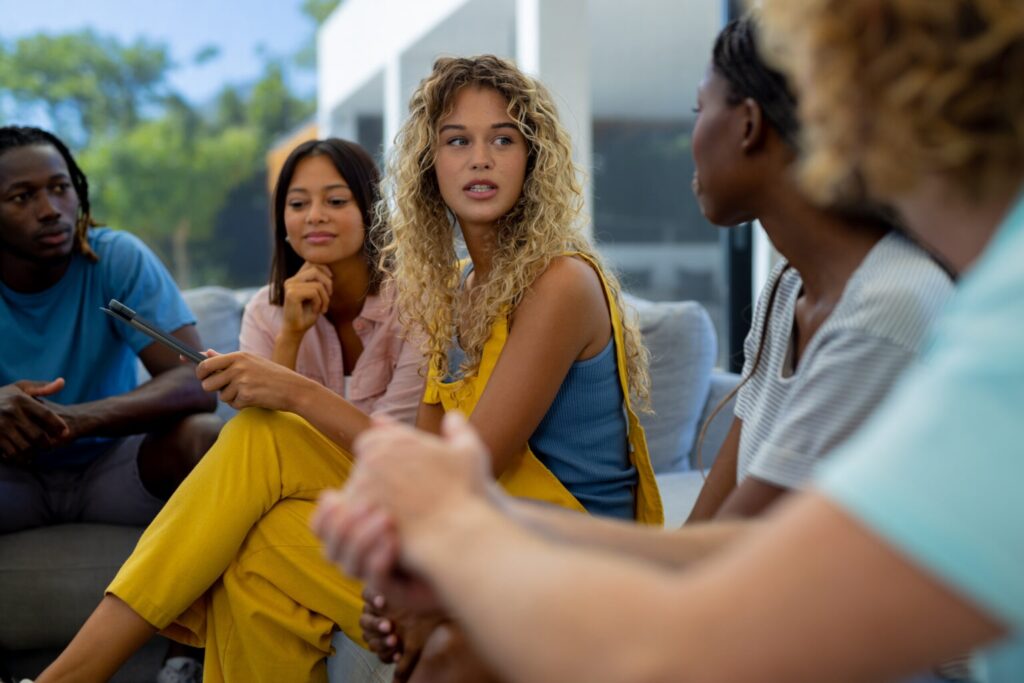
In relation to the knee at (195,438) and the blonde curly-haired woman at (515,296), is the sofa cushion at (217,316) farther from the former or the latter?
the blonde curly-haired woman at (515,296)

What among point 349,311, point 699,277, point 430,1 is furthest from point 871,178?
point 430,1

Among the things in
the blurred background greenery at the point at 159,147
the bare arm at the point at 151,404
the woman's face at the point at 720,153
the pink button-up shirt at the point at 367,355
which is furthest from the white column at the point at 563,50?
the blurred background greenery at the point at 159,147

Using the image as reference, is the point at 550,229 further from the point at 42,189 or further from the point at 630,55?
the point at 630,55

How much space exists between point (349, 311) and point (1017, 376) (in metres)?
1.92

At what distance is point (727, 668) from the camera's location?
0.62 meters

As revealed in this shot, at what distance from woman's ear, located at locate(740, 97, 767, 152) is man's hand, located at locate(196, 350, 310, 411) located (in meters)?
0.93

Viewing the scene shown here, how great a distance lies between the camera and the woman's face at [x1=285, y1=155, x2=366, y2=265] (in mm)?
2314

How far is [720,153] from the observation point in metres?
1.22

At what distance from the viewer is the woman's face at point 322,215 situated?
2.31m

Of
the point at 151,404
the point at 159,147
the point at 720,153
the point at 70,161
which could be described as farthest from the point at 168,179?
the point at 720,153

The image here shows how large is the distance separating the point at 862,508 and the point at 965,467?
61 mm

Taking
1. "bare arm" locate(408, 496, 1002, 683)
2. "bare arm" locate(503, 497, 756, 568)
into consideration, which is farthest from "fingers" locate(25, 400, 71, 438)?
"bare arm" locate(408, 496, 1002, 683)

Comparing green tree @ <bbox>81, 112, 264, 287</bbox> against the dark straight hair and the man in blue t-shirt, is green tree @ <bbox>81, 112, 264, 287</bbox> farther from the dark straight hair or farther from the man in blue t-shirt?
the dark straight hair

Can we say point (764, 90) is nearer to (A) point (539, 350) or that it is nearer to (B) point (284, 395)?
(A) point (539, 350)
